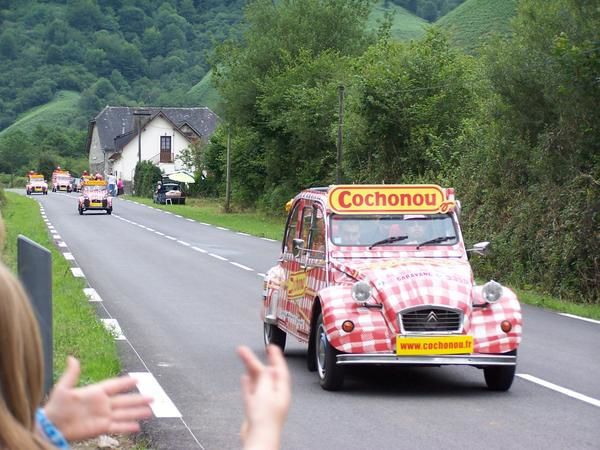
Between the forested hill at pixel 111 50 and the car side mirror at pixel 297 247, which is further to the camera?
the forested hill at pixel 111 50

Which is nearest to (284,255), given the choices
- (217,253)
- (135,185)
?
(217,253)

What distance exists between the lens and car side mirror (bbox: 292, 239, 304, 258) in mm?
11469

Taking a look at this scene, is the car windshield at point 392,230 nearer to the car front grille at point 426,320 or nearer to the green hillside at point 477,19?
the car front grille at point 426,320

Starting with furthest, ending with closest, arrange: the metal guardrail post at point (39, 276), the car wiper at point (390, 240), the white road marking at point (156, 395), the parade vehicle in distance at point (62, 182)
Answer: the parade vehicle in distance at point (62, 182) → the car wiper at point (390, 240) → the white road marking at point (156, 395) → the metal guardrail post at point (39, 276)

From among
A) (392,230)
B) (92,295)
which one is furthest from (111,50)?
(392,230)

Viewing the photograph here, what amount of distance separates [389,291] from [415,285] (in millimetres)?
234

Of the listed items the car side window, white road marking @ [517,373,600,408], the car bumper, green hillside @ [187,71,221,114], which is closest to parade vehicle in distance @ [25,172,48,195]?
green hillside @ [187,71,221,114]

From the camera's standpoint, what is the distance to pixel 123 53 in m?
192

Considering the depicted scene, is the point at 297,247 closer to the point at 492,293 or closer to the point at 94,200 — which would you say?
the point at 492,293

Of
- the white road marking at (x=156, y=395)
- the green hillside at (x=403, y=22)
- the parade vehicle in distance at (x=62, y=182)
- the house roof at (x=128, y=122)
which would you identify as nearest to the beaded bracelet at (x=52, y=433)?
the white road marking at (x=156, y=395)

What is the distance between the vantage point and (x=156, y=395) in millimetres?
9734

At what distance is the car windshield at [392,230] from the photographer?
37.3 feet

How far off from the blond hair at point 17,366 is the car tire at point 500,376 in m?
8.27

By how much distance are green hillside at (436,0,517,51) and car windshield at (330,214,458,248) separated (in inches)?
2245
